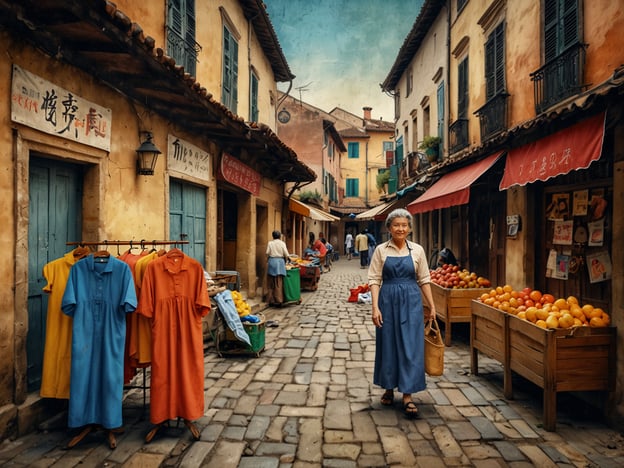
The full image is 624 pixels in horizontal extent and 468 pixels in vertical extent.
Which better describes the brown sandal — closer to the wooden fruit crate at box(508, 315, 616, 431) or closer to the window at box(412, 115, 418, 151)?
the wooden fruit crate at box(508, 315, 616, 431)

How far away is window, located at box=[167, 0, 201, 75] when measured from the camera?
6.42m

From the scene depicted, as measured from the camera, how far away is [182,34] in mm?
6773

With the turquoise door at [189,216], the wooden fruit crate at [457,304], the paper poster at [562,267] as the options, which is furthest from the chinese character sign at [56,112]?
the paper poster at [562,267]

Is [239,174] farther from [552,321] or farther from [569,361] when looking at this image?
[569,361]

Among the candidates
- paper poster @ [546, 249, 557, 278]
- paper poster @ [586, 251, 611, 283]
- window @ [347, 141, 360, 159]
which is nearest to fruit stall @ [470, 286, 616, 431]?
paper poster @ [586, 251, 611, 283]

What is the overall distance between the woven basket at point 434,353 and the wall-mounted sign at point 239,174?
5224 mm

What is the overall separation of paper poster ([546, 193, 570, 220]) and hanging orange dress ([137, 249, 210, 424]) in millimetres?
4707

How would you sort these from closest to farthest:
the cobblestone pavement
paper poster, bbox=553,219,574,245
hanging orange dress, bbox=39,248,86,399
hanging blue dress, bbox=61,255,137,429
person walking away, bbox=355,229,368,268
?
the cobblestone pavement < hanging blue dress, bbox=61,255,137,429 < hanging orange dress, bbox=39,248,86,399 < paper poster, bbox=553,219,574,245 < person walking away, bbox=355,229,368,268

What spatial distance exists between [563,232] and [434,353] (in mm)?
2708

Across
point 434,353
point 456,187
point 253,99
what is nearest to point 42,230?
point 434,353

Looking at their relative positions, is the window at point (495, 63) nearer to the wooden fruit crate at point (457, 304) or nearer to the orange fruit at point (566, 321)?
the wooden fruit crate at point (457, 304)

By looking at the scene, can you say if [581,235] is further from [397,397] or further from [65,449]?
[65,449]

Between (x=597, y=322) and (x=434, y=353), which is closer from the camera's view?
(x=597, y=322)

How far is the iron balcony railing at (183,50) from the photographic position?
6.45 metres
